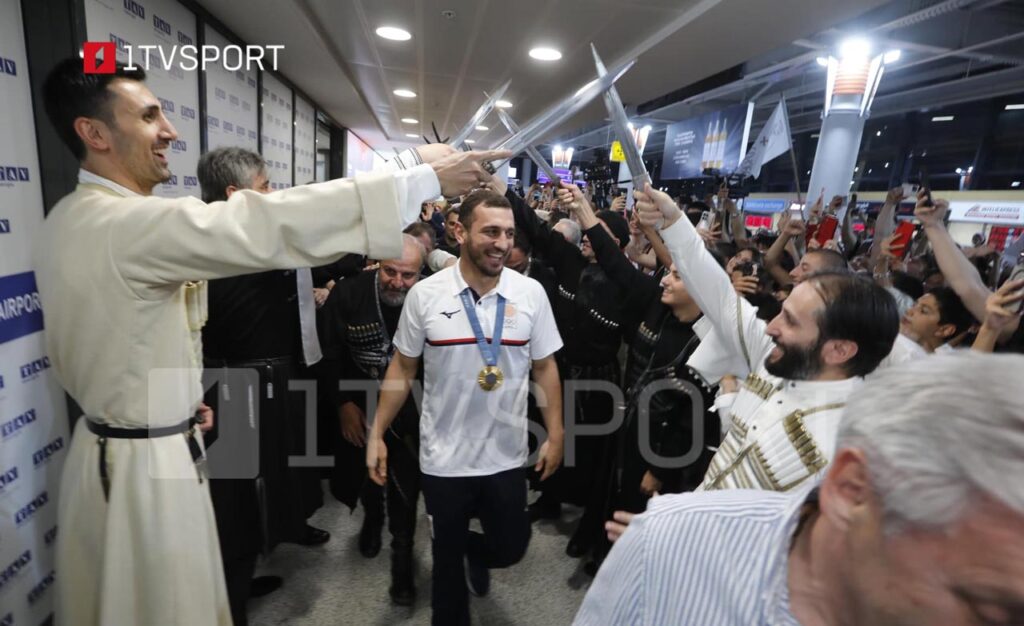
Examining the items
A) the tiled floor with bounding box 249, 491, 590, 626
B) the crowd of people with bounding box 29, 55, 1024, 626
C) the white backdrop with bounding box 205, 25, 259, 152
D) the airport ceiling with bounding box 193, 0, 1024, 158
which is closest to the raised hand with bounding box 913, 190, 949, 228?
the crowd of people with bounding box 29, 55, 1024, 626

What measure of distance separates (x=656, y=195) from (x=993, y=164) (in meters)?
13.1

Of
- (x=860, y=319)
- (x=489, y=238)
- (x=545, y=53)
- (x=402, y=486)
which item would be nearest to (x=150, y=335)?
(x=489, y=238)

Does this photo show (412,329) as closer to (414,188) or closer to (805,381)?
(414,188)

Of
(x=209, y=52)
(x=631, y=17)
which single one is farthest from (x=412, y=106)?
(x=631, y=17)

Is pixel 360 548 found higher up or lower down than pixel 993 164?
lower down

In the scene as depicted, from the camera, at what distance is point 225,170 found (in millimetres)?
1896

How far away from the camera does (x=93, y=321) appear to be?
1130 millimetres

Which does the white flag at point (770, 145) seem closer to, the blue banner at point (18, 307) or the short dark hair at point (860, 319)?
the short dark hair at point (860, 319)

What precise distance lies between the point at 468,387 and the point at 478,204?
75cm

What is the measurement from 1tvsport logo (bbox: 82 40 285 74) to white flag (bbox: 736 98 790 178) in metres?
5.39

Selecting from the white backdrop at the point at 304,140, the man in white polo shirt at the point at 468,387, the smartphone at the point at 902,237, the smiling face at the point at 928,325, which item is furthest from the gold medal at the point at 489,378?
the white backdrop at the point at 304,140

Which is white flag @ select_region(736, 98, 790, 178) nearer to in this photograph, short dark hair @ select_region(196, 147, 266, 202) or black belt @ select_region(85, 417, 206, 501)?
short dark hair @ select_region(196, 147, 266, 202)

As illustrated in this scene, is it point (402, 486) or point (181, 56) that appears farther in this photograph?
point (181, 56)

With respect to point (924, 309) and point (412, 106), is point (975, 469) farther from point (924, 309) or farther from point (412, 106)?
point (412, 106)
